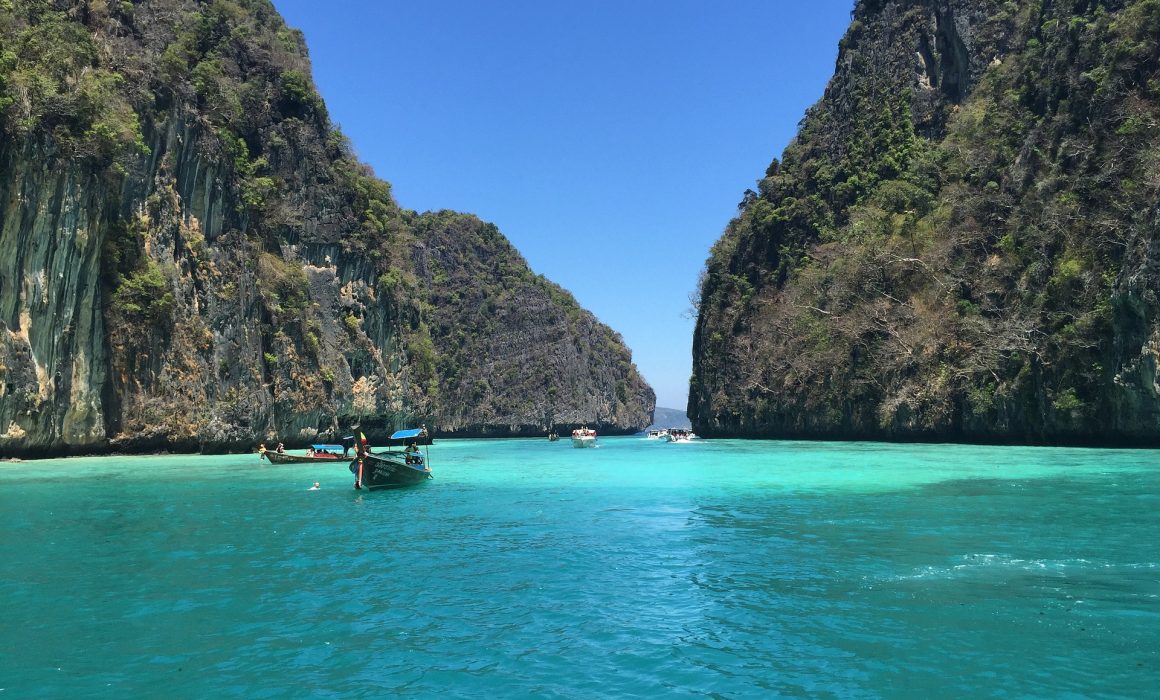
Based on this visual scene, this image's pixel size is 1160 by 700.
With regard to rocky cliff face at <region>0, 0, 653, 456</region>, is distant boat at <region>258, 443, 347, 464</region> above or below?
below

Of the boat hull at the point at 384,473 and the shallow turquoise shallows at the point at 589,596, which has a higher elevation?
the boat hull at the point at 384,473

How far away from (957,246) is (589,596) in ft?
130

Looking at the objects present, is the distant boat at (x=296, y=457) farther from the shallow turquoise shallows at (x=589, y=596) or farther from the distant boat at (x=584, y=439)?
the distant boat at (x=584, y=439)

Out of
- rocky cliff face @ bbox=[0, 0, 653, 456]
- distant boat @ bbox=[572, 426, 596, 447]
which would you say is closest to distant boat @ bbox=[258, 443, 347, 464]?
rocky cliff face @ bbox=[0, 0, 653, 456]

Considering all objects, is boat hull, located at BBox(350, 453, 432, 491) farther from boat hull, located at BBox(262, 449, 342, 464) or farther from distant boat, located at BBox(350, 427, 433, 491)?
boat hull, located at BBox(262, 449, 342, 464)

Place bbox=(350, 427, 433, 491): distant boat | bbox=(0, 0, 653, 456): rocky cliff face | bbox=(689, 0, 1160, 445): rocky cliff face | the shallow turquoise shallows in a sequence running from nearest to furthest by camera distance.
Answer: the shallow turquoise shallows < bbox=(350, 427, 433, 491): distant boat < bbox=(0, 0, 653, 456): rocky cliff face < bbox=(689, 0, 1160, 445): rocky cliff face

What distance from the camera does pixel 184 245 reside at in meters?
39.4

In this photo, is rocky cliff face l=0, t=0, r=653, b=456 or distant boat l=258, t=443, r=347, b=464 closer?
rocky cliff face l=0, t=0, r=653, b=456

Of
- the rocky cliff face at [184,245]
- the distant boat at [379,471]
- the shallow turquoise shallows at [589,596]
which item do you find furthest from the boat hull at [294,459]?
the shallow turquoise shallows at [589,596]

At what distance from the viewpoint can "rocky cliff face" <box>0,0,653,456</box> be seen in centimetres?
2944

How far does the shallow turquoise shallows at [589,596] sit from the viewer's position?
664 centimetres

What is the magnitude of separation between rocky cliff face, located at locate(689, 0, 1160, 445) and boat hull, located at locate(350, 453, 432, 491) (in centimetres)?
2626

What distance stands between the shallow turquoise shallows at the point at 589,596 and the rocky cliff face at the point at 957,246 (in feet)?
49.8

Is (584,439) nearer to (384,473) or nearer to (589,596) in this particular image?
(384,473)
